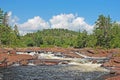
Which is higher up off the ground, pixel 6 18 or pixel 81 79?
pixel 6 18

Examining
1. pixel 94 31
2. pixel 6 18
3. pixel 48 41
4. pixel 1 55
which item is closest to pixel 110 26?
pixel 94 31

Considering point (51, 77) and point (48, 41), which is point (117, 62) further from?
point (48, 41)

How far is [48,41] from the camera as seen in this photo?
170m

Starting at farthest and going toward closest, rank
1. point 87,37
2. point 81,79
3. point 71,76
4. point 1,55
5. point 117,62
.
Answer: point 87,37, point 1,55, point 117,62, point 71,76, point 81,79

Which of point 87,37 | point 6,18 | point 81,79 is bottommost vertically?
point 81,79

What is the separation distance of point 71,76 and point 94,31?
97272 millimetres

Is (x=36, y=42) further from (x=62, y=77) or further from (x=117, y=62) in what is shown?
(x=62, y=77)

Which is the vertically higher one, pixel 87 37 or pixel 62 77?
pixel 87 37

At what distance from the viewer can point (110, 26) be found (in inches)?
5546

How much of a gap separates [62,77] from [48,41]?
12757cm

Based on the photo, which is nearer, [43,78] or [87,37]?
[43,78]

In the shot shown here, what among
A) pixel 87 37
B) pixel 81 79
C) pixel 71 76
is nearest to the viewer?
pixel 81 79

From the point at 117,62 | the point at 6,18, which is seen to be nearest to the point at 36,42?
the point at 6,18

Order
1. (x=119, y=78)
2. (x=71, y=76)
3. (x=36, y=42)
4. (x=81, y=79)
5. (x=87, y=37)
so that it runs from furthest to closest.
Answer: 1. (x=36, y=42)
2. (x=87, y=37)
3. (x=71, y=76)
4. (x=81, y=79)
5. (x=119, y=78)
